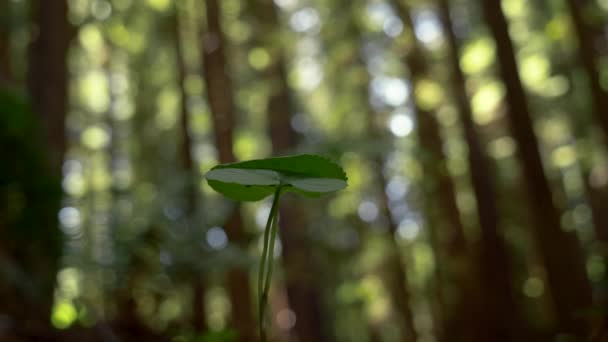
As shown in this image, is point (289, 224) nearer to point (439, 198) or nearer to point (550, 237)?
point (439, 198)

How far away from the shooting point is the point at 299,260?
803cm

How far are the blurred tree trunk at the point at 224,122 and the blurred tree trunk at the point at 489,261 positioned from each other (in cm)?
234

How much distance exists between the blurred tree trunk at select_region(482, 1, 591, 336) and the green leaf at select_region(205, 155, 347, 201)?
4675 mm

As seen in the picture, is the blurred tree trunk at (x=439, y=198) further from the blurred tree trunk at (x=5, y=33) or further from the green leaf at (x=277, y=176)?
the green leaf at (x=277, y=176)

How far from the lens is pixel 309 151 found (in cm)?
530

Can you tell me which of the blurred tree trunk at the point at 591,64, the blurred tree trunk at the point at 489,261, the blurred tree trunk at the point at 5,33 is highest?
the blurred tree trunk at the point at 5,33

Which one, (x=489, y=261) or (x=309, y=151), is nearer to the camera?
(x=309, y=151)

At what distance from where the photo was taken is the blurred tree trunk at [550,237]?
216 inches

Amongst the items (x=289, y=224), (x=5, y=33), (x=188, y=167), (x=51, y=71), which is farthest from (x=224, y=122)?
(x=5, y=33)

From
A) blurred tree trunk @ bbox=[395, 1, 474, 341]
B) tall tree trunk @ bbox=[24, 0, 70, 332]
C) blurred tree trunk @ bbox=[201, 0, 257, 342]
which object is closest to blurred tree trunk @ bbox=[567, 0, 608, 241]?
blurred tree trunk @ bbox=[395, 1, 474, 341]

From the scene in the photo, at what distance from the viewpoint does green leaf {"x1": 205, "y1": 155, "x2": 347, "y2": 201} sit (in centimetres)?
106

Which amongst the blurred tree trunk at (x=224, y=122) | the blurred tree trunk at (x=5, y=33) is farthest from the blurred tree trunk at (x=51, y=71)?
the blurred tree trunk at (x=224, y=122)

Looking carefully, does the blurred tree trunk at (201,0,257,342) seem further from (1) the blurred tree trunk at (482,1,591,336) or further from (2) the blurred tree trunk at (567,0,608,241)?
(2) the blurred tree trunk at (567,0,608,241)

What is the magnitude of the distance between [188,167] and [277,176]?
6.80m
